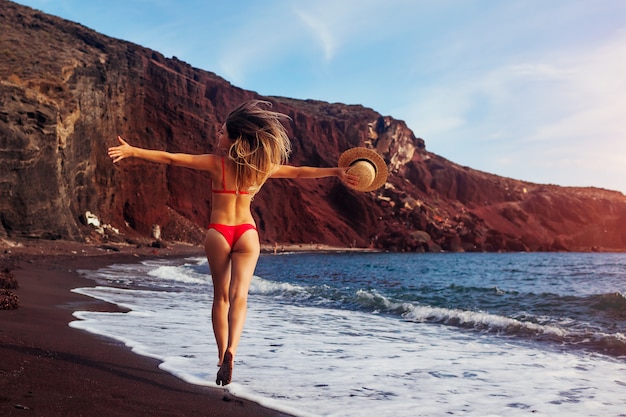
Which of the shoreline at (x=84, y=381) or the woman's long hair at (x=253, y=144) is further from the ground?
the woman's long hair at (x=253, y=144)

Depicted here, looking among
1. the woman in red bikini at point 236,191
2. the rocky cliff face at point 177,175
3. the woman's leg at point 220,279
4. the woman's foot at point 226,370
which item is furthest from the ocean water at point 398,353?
the rocky cliff face at point 177,175

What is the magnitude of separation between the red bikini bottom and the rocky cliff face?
2315cm

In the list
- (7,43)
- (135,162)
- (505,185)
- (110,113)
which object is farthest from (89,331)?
(505,185)

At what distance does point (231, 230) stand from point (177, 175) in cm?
5246

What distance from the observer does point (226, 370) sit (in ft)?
12.6

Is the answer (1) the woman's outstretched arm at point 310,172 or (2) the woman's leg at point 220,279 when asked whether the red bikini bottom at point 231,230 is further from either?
(1) the woman's outstretched arm at point 310,172

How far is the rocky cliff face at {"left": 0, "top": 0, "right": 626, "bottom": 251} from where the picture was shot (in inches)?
1050

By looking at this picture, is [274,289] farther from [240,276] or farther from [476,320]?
[240,276]

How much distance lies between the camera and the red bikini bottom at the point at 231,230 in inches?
160

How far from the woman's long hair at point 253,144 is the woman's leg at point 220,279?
44 centimetres

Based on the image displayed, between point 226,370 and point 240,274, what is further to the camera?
point 240,274

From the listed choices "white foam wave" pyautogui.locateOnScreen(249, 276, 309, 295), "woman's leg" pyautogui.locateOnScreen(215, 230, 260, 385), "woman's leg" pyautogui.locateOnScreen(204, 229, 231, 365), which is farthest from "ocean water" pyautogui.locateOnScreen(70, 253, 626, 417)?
"white foam wave" pyautogui.locateOnScreen(249, 276, 309, 295)

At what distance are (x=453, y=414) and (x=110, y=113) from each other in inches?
1697

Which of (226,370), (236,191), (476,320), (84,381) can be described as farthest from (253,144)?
(476,320)
